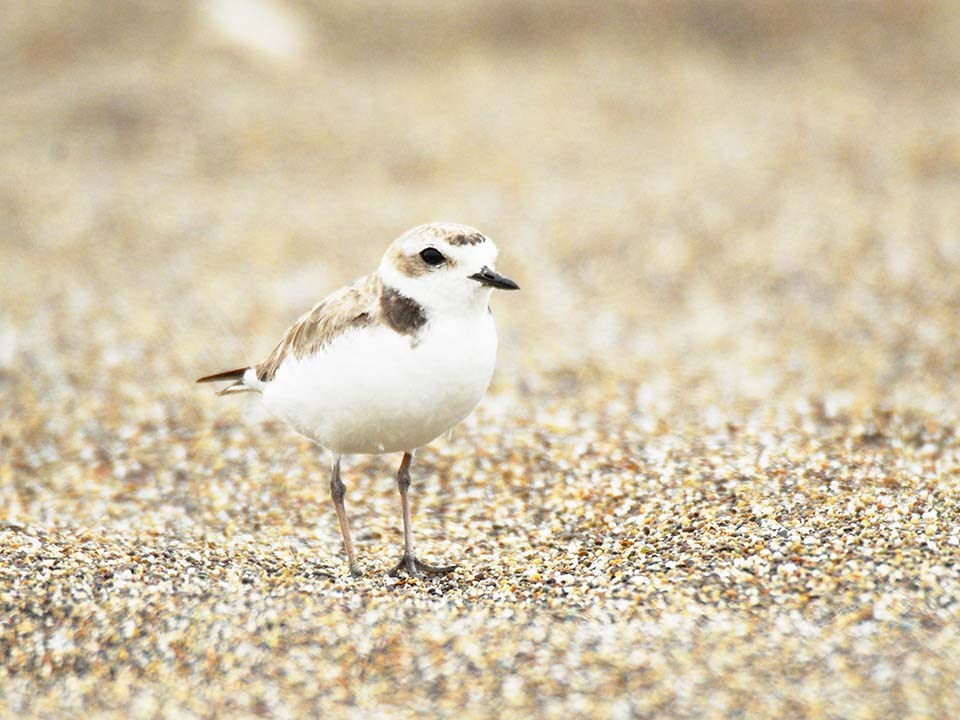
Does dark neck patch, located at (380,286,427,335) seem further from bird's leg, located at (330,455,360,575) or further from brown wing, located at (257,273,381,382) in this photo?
bird's leg, located at (330,455,360,575)

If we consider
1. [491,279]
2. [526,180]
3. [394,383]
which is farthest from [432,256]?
[526,180]

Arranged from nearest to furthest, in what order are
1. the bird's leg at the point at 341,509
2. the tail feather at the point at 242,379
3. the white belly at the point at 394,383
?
the white belly at the point at 394,383 → the bird's leg at the point at 341,509 → the tail feather at the point at 242,379

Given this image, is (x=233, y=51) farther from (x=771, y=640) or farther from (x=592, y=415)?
(x=771, y=640)

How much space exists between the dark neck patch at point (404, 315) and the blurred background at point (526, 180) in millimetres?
3051

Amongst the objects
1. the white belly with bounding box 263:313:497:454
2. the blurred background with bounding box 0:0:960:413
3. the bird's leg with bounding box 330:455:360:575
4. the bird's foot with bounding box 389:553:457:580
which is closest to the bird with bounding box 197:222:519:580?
the white belly with bounding box 263:313:497:454

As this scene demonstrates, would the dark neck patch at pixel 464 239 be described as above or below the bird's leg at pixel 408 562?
above

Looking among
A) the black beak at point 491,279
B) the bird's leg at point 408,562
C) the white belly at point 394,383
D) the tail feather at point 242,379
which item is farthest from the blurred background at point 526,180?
the black beak at point 491,279

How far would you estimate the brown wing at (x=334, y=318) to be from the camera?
12.0 feet

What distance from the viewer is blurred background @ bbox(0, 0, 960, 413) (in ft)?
23.3

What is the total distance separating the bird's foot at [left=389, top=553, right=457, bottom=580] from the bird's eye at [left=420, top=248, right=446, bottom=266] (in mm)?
1315

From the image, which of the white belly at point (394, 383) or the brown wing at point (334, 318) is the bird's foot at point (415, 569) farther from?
the brown wing at point (334, 318)

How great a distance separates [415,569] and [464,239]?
145 cm

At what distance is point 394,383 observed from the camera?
352 centimetres

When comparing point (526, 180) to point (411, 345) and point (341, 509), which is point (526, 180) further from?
point (411, 345)
